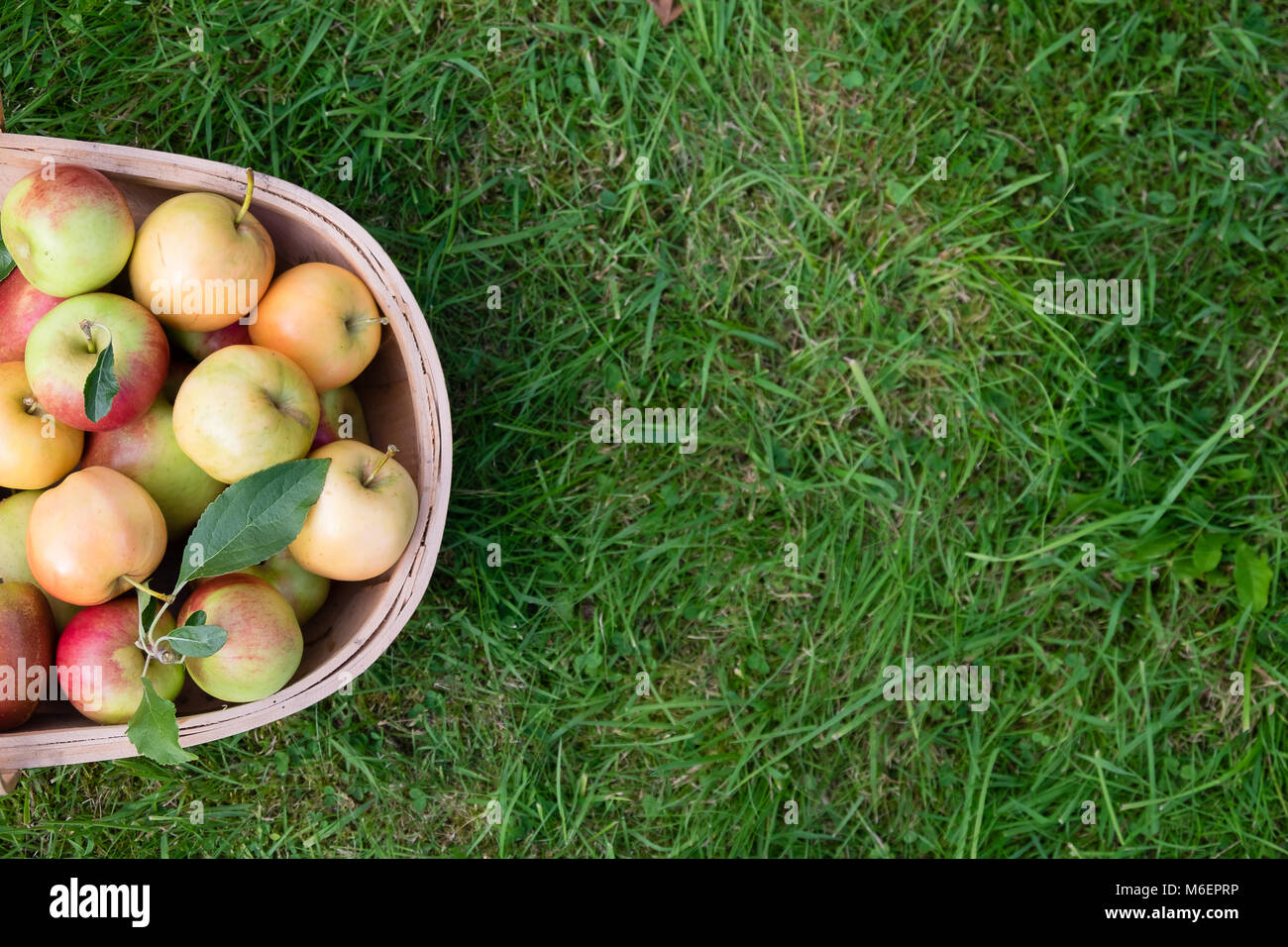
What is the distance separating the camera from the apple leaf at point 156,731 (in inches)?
78.2

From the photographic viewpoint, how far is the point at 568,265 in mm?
2986

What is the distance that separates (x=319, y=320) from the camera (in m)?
2.26

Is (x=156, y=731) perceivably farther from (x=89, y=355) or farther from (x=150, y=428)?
(x=89, y=355)

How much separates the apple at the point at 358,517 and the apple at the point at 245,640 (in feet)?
0.48

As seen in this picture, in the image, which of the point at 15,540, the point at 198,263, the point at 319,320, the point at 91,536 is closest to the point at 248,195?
the point at 198,263

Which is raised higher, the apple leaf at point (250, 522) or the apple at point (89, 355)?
the apple at point (89, 355)

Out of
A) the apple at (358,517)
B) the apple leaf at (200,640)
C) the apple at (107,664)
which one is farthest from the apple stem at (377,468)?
the apple at (107,664)

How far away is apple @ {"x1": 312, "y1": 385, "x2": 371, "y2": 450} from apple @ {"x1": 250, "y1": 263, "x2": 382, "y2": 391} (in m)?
0.08

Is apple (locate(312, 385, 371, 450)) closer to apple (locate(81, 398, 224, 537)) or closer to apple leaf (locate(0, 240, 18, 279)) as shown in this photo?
apple (locate(81, 398, 224, 537))

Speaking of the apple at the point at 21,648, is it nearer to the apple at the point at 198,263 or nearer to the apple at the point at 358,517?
the apple at the point at 358,517

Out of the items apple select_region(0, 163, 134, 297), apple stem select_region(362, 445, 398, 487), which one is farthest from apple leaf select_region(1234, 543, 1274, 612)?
apple select_region(0, 163, 134, 297)

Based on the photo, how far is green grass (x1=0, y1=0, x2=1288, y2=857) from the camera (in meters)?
2.92
